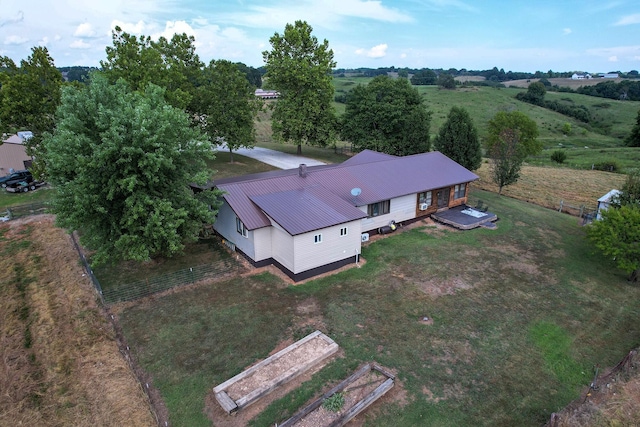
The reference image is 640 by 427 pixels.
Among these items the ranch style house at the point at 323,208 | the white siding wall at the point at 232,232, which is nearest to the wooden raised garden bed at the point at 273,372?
the ranch style house at the point at 323,208

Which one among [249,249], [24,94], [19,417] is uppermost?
[24,94]

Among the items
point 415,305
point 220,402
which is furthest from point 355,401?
point 415,305

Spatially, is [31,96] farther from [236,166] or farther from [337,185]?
[337,185]

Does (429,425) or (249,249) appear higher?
(249,249)

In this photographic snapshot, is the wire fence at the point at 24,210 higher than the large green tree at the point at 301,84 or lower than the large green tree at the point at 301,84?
lower

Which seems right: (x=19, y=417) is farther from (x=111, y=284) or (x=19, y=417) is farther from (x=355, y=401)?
(x=355, y=401)

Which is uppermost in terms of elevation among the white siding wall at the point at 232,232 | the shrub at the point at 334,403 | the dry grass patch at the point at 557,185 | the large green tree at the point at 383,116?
the large green tree at the point at 383,116

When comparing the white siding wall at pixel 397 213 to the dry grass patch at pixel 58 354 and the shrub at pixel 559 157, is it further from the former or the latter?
the shrub at pixel 559 157
